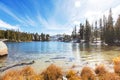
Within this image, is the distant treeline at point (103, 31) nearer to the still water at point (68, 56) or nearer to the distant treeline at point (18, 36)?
the still water at point (68, 56)

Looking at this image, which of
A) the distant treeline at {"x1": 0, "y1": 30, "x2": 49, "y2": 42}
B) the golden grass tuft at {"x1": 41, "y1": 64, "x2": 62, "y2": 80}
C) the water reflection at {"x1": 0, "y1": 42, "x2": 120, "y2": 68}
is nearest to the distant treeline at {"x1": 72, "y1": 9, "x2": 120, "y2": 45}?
the water reflection at {"x1": 0, "y1": 42, "x2": 120, "y2": 68}

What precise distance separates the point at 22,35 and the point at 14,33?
1996 centimetres

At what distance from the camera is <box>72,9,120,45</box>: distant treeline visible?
233ft

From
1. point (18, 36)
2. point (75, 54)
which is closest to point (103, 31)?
point (75, 54)

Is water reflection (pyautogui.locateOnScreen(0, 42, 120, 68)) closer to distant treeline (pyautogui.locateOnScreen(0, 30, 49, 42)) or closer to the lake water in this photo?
the lake water

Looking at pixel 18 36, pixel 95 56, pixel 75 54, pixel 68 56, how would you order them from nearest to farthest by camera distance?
pixel 95 56
pixel 68 56
pixel 75 54
pixel 18 36

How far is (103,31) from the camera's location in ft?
293

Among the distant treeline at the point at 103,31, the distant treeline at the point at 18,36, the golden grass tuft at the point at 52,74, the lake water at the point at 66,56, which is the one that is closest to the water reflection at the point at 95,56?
the lake water at the point at 66,56

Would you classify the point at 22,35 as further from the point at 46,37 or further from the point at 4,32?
the point at 46,37

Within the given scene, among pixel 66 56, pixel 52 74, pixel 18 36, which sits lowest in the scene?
pixel 66 56

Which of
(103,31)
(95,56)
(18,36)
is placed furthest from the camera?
(18,36)

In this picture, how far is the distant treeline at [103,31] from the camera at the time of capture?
7112 cm

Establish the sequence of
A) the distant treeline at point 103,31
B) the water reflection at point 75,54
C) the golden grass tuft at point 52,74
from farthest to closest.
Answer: the distant treeline at point 103,31 < the water reflection at point 75,54 < the golden grass tuft at point 52,74

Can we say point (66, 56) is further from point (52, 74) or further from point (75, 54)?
point (52, 74)
